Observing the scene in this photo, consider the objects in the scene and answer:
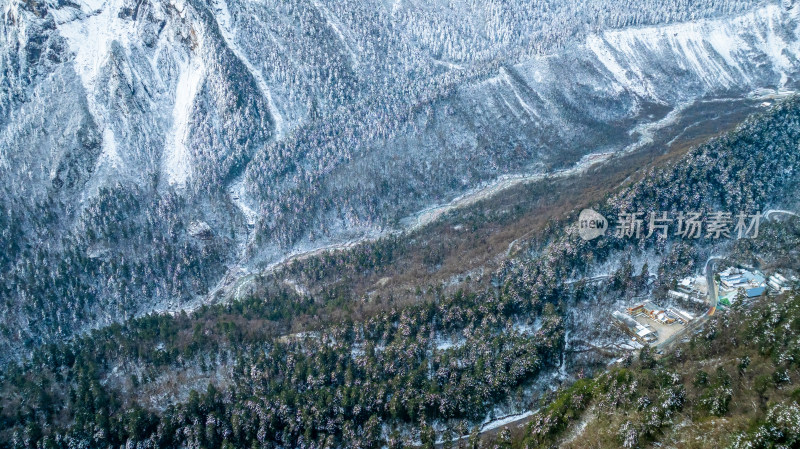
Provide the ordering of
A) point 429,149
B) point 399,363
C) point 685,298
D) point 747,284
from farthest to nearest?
1. point 429,149
2. point 747,284
3. point 685,298
4. point 399,363

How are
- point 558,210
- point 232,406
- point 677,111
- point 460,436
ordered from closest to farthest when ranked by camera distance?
point 460,436 → point 232,406 → point 558,210 → point 677,111

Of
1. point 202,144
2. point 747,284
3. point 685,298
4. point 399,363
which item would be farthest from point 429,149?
point 747,284

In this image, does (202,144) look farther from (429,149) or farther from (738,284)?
(738,284)

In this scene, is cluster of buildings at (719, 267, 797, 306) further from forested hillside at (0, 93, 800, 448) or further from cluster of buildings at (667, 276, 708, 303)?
forested hillside at (0, 93, 800, 448)

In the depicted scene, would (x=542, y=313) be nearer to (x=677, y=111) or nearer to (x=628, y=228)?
(x=628, y=228)

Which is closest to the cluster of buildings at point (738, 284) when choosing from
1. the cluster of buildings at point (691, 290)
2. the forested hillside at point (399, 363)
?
the cluster of buildings at point (691, 290)

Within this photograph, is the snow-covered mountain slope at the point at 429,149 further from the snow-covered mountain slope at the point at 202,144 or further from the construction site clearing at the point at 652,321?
the construction site clearing at the point at 652,321

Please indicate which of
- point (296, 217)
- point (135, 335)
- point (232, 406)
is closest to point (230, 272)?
point (296, 217)

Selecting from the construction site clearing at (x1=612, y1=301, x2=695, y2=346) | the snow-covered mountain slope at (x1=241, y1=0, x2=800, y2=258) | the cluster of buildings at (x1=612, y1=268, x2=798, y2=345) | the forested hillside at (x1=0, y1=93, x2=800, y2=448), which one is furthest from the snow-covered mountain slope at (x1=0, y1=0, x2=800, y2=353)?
the construction site clearing at (x1=612, y1=301, x2=695, y2=346)

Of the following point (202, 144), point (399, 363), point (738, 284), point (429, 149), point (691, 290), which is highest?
point (202, 144)
